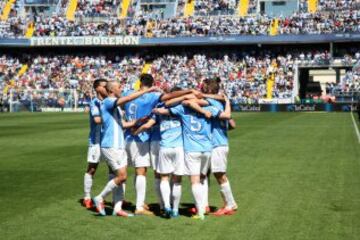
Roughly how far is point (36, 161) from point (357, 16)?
173 feet

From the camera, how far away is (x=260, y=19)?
6975 centimetres

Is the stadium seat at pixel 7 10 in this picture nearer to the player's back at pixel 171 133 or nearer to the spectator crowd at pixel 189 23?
the spectator crowd at pixel 189 23

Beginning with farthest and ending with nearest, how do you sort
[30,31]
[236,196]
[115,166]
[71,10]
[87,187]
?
[71,10] → [30,31] → [236,196] → [87,187] → [115,166]

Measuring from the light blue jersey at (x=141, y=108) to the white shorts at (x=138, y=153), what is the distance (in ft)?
0.25

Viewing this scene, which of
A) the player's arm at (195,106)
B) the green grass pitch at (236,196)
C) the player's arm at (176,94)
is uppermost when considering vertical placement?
the player's arm at (176,94)

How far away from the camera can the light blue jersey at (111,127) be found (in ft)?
35.4

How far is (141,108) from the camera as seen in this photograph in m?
11.1

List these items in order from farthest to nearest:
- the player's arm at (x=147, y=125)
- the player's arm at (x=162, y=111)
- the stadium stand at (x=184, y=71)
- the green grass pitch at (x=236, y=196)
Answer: the stadium stand at (x=184, y=71), the player's arm at (x=147, y=125), the player's arm at (x=162, y=111), the green grass pitch at (x=236, y=196)

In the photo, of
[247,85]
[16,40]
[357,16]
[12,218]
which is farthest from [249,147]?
[16,40]

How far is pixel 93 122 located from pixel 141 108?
3.32ft

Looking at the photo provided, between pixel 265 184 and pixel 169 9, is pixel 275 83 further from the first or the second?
pixel 265 184

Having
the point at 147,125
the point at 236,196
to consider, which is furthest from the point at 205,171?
the point at 236,196

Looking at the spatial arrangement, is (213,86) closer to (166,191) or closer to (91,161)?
(166,191)

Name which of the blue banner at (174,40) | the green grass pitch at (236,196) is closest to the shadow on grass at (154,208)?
the green grass pitch at (236,196)
